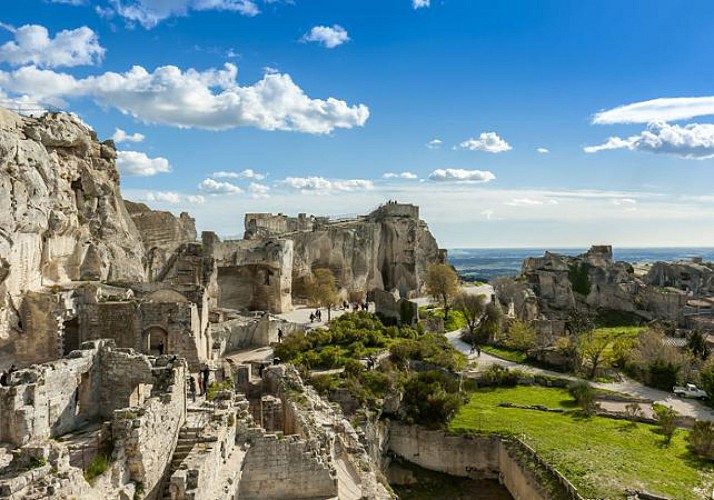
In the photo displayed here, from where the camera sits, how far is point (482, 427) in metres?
26.8

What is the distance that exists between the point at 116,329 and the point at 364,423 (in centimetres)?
1026

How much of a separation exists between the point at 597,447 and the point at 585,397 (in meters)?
5.65

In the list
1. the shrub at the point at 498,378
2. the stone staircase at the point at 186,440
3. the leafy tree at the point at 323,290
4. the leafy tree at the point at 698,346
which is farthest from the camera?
the leafy tree at the point at 323,290

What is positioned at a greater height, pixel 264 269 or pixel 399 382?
pixel 264 269

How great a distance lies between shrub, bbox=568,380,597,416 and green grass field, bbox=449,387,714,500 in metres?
0.45

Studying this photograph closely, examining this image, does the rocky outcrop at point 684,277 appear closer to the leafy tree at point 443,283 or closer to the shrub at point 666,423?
the leafy tree at point 443,283

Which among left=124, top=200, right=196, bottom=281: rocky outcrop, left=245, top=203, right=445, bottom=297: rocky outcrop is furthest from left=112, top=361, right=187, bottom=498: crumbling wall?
left=245, top=203, right=445, bottom=297: rocky outcrop

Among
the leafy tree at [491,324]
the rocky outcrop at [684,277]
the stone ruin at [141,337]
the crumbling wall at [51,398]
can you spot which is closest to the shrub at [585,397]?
the leafy tree at [491,324]

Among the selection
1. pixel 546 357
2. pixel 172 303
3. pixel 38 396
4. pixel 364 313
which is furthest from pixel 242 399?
pixel 546 357

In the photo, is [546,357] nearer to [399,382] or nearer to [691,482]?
[399,382]

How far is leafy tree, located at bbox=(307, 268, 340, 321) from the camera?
44.1 m

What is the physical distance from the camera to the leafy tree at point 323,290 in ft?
145

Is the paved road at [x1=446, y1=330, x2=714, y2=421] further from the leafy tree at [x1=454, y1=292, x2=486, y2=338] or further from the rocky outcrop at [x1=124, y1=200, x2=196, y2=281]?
the rocky outcrop at [x1=124, y1=200, x2=196, y2=281]

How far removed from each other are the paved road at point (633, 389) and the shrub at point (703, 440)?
508 centimetres
